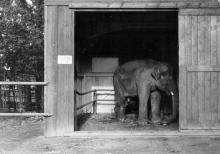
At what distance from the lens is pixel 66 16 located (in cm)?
822

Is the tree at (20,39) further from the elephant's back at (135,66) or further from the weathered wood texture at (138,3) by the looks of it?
the weathered wood texture at (138,3)

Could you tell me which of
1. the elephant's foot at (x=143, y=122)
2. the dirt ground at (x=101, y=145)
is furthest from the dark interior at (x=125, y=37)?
the dirt ground at (x=101, y=145)

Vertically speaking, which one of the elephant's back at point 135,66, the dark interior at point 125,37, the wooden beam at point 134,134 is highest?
the dark interior at point 125,37

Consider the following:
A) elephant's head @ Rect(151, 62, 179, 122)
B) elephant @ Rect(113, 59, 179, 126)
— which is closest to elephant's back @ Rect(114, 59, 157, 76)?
elephant @ Rect(113, 59, 179, 126)

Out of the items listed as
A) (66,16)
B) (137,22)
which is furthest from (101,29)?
(66,16)

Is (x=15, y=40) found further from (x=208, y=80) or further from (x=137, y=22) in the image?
(x=208, y=80)

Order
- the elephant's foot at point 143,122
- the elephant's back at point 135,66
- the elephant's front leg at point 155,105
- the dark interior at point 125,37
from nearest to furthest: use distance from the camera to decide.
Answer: the elephant's foot at point 143,122 < the elephant's front leg at point 155,105 < the elephant's back at point 135,66 < the dark interior at point 125,37

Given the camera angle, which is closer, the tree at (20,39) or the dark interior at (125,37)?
the dark interior at (125,37)

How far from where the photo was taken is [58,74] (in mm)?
8172

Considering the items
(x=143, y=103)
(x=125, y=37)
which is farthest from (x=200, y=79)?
(x=125, y=37)

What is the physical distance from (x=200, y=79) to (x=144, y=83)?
2.35m

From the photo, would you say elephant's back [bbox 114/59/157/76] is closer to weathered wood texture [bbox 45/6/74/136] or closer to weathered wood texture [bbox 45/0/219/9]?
weathered wood texture [bbox 45/0/219/9]

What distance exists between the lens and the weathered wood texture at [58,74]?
8.15 m

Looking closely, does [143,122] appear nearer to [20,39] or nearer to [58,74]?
[58,74]
